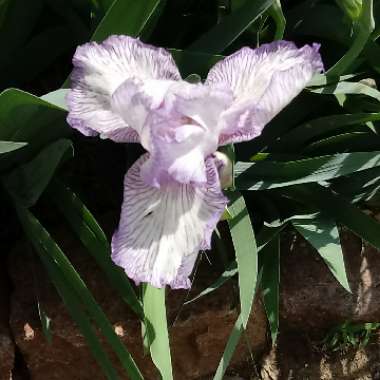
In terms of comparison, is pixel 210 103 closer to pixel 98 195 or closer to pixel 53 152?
pixel 53 152

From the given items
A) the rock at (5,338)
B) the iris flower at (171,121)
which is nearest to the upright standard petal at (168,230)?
the iris flower at (171,121)

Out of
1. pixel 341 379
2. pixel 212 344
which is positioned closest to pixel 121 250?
pixel 212 344

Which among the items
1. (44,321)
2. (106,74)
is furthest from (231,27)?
(44,321)

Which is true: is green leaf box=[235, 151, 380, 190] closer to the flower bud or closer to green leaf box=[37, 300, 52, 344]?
the flower bud

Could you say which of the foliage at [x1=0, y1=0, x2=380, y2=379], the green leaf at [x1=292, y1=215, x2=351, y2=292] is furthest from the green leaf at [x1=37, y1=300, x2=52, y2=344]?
the green leaf at [x1=292, y1=215, x2=351, y2=292]

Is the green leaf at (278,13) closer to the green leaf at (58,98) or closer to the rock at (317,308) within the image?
the green leaf at (58,98)

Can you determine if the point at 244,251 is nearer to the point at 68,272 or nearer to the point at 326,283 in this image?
the point at 68,272
